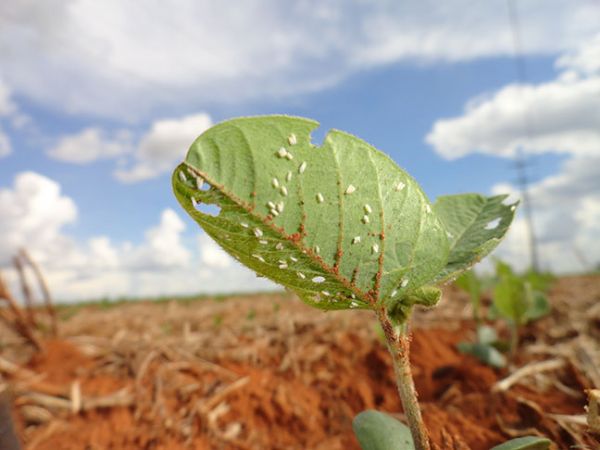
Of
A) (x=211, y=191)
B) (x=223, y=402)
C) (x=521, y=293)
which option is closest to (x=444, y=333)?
(x=521, y=293)

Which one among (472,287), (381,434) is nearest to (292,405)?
(381,434)

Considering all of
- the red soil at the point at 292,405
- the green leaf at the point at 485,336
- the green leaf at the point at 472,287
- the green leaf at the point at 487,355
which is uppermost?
the green leaf at the point at 472,287

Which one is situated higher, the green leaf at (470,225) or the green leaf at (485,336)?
the green leaf at (470,225)

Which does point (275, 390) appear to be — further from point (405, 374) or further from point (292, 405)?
point (405, 374)

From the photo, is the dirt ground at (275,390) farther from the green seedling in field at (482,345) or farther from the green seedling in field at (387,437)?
the green seedling in field at (387,437)

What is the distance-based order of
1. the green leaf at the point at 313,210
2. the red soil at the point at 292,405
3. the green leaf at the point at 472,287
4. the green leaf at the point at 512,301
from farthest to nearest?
the green leaf at the point at 472,287, the green leaf at the point at 512,301, the red soil at the point at 292,405, the green leaf at the point at 313,210

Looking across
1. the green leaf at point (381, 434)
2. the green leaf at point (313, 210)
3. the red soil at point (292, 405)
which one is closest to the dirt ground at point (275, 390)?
the red soil at point (292, 405)
